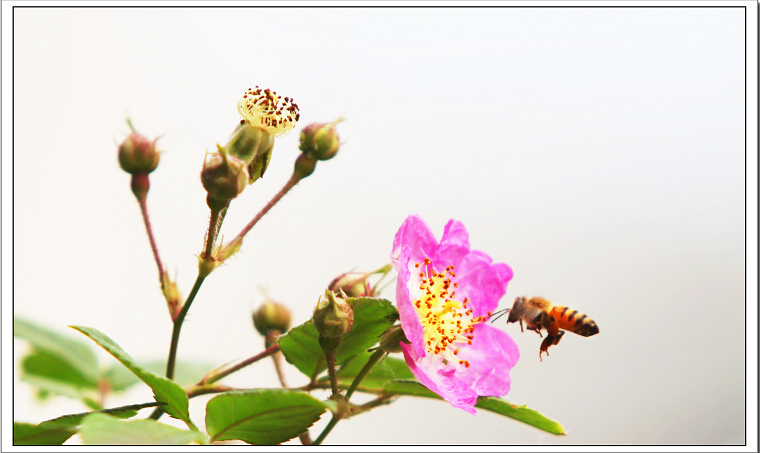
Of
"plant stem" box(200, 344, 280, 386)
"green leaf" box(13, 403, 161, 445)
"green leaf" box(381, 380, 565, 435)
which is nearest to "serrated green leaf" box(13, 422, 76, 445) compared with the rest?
"green leaf" box(13, 403, 161, 445)

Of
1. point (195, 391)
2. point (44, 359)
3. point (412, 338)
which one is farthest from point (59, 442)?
point (44, 359)

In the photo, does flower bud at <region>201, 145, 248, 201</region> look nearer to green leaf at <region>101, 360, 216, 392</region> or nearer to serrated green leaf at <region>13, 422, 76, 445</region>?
serrated green leaf at <region>13, 422, 76, 445</region>

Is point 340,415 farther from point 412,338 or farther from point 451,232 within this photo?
point 451,232

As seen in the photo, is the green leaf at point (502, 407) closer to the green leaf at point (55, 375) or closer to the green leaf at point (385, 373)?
the green leaf at point (385, 373)

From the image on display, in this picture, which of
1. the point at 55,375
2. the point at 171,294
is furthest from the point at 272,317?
the point at 55,375

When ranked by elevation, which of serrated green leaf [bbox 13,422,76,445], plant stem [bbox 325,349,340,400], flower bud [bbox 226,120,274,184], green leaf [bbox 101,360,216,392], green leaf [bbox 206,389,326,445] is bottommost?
serrated green leaf [bbox 13,422,76,445]

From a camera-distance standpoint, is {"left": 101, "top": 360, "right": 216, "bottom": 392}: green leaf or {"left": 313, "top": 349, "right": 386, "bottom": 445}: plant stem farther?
{"left": 101, "top": 360, "right": 216, "bottom": 392}: green leaf

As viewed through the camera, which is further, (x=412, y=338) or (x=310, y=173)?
(x=310, y=173)
